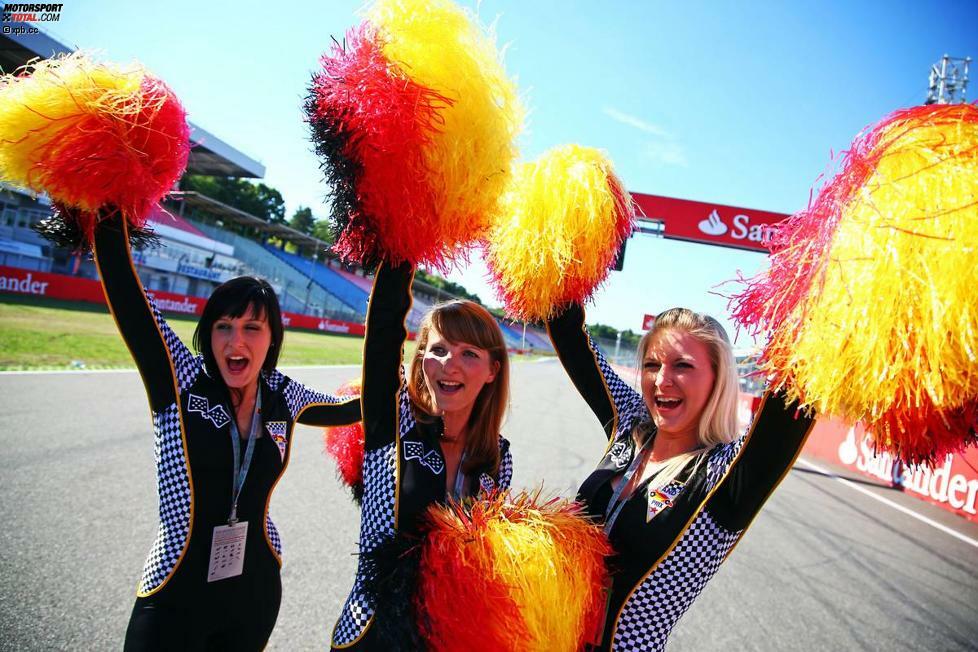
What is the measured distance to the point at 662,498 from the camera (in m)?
1.45

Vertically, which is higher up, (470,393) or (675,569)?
(470,393)

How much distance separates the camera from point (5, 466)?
14.0 ft

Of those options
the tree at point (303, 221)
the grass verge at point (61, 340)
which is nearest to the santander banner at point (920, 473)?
the grass verge at point (61, 340)

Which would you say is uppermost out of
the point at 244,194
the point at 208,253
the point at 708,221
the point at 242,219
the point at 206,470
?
the point at 244,194

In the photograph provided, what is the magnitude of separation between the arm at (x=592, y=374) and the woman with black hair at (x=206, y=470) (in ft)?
3.93

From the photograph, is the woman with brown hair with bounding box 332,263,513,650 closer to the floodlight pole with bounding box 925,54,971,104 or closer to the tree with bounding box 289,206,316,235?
the floodlight pole with bounding box 925,54,971,104

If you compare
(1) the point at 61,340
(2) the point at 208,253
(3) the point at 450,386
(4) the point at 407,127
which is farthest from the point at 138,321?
(2) the point at 208,253

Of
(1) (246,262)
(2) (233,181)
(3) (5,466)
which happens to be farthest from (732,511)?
(2) (233,181)

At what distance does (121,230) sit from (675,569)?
198 centimetres

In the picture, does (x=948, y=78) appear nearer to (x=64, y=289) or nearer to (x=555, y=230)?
(x=555, y=230)

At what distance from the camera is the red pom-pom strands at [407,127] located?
1271 millimetres

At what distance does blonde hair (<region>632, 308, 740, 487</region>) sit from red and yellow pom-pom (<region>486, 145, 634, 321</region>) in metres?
0.36

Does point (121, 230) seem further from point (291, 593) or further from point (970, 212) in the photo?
point (291, 593)

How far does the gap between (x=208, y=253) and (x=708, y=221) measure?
33.6 m
